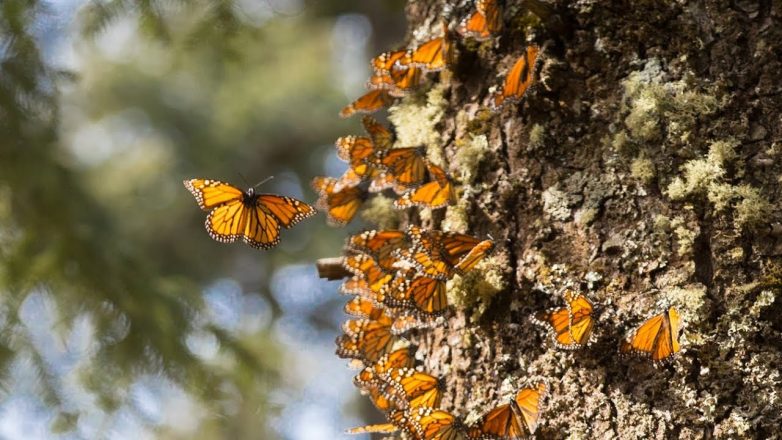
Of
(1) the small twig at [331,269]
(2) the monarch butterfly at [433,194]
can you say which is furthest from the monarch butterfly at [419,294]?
(1) the small twig at [331,269]

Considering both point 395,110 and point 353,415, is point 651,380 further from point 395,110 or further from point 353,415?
point 353,415

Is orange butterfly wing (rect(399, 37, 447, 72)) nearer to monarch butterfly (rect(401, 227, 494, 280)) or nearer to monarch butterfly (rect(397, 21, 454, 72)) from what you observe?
monarch butterfly (rect(397, 21, 454, 72))

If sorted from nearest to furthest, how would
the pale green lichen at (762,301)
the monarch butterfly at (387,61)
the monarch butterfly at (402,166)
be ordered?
the pale green lichen at (762,301), the monarch butterfly at (402,166), the monarch butterfly at (387,61)

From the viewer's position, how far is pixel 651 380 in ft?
5.38

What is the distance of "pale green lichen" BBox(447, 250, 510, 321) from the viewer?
1.88 metres

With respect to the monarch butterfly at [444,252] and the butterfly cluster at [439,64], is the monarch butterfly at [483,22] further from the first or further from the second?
the monarch butterfly at [444,252]

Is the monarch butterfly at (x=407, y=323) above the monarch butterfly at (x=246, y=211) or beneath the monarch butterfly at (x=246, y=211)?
beneath

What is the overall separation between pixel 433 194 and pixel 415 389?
458 mm

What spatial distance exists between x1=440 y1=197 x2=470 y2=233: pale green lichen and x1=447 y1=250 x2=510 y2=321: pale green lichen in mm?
107

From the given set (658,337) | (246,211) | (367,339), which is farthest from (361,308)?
(658,337)

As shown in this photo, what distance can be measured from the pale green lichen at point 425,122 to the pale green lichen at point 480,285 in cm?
33

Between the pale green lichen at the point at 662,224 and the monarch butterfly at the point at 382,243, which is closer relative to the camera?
the pale green lichen at the point at 662,224

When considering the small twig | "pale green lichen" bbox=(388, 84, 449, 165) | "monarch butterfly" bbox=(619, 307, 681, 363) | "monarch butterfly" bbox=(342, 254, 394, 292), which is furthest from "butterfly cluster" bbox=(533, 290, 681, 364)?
the small twig

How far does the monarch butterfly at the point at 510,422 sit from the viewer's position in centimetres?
172
